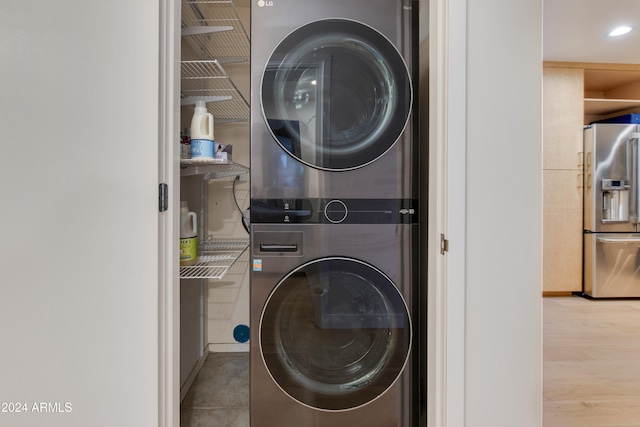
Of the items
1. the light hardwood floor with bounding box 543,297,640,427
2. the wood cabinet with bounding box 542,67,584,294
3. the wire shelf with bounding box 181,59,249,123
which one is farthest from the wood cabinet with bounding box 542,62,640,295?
the wire shelf with bounding box 181,59,249,123

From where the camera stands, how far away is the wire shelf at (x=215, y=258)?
4.43 feet

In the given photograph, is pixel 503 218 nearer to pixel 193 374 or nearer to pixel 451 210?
pixel 451 210

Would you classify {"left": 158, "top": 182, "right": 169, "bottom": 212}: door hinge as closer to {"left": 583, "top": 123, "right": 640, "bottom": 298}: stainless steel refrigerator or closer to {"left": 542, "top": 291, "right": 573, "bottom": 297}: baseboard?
{"left": 542, "top": 291, "right": 573, "bottom": 297}: baseboard

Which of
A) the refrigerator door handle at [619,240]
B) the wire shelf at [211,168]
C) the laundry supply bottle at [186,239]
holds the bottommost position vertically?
the refrigerator door handle at [619,240]

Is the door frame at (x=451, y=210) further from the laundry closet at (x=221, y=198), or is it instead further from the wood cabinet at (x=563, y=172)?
the wood cabinet at (x=563, y=172)

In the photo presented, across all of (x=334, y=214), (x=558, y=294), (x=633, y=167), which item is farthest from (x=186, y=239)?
(x=633, y=167)

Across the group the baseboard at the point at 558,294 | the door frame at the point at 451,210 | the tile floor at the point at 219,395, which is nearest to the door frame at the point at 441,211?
the door frame at the point at 451,210

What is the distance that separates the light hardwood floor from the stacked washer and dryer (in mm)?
1003

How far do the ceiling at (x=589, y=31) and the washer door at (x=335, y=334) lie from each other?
2.42 meters

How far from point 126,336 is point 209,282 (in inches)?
41.3

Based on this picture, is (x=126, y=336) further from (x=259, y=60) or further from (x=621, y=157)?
(x=621, y=157)

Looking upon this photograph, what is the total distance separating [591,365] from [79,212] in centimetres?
278

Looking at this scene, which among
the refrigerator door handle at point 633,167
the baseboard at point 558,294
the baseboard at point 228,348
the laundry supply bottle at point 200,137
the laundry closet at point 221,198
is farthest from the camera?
the baseboard at point 558,294

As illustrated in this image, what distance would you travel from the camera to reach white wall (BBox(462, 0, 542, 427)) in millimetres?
924
